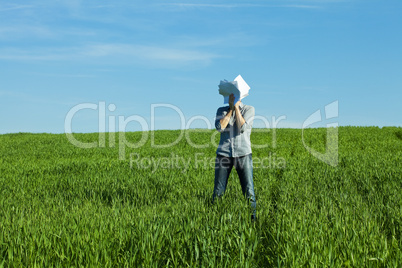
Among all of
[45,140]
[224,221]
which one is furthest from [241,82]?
[45,140]

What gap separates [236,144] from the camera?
623cm

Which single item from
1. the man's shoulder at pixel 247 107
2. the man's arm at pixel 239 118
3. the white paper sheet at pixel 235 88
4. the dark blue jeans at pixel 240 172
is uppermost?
the white paper sheet at pixel 235 88

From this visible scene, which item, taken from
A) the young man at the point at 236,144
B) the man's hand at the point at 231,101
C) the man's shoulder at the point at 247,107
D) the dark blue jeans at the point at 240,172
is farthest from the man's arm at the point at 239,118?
the dark blue jeans at the point at 240,172

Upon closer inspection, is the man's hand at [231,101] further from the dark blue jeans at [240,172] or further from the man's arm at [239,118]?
the dark blue jeans at [240,172]

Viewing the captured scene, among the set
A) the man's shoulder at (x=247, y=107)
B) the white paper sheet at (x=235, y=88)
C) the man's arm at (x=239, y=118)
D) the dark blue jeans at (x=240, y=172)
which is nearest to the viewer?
the white paper sheet at (x=235, y=88)

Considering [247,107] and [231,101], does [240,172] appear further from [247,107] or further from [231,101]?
[231,101]

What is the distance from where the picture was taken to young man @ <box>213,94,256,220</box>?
243 inches

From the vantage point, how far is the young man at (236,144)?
618 centimetres

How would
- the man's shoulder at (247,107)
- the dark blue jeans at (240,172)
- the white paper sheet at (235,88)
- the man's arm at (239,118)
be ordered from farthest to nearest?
the man's shoulder at (247,107)
the dark blue jeans at (240,172)
the man's arm at (239,118)
the white paper sheet at (235,88)

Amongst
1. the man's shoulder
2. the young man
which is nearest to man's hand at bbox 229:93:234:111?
the young man

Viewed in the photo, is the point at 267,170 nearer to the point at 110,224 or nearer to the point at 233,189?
the point at 233,189

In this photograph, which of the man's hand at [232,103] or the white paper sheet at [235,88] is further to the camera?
the man's hand at [232,103]

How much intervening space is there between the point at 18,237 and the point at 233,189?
520cm

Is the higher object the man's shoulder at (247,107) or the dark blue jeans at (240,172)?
the man's shoulder at (247,107)
